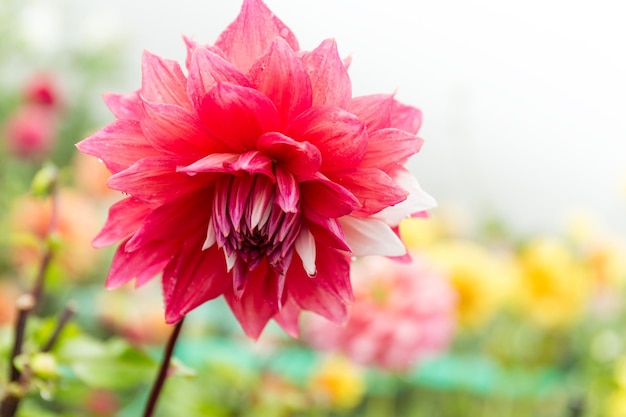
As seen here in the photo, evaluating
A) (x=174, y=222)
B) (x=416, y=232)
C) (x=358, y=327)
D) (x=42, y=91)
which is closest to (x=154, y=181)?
(x=174, y=222)

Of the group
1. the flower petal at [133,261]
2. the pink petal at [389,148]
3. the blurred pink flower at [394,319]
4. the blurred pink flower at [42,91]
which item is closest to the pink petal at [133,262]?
the flower petal at [133,261]

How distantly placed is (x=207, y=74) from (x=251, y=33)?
1.3 inches

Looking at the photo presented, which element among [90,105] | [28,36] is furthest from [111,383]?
[90,105]

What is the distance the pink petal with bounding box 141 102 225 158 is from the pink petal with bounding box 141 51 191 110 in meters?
0.02

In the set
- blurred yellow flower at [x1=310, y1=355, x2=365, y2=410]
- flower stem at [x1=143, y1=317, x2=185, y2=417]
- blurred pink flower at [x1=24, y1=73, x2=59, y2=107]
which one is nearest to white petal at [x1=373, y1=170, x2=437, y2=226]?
flower stem at [x1=143, y1=317, x2=185, y2=417]

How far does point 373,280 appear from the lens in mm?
886

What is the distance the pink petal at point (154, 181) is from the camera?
0.32 metres

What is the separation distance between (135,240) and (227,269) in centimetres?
4

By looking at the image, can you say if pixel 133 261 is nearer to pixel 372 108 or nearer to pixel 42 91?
pixel 372 108

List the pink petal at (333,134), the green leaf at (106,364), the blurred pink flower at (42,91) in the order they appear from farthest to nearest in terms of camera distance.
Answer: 1. the blurred pink flower at (42,91)
2. the green leaf at (106,364)
3. the pink petal at (333,134)

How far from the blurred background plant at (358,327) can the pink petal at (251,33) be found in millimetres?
180

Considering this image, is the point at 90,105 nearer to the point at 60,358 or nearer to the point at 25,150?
the point at 25,150

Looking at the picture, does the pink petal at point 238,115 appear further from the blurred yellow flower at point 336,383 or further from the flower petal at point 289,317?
the blurred yellow flower at point 336,383

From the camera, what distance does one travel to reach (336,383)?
0.99 meters
